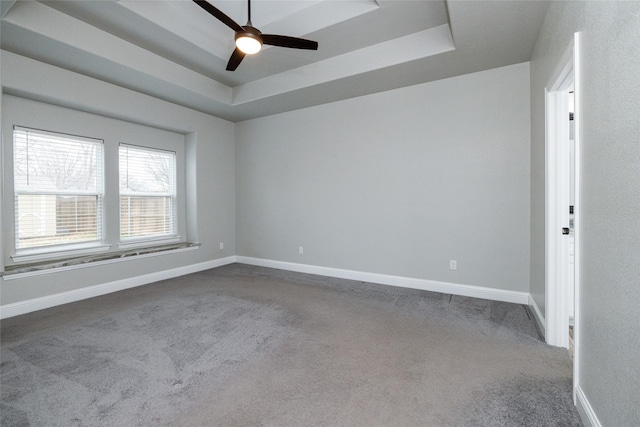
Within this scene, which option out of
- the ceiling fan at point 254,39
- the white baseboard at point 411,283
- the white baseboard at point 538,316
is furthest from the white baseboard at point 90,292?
the white baseboard at point 538,316

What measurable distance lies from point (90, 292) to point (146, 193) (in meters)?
1.59

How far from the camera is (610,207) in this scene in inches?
51.1

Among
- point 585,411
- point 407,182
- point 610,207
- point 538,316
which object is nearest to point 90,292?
point 407,182

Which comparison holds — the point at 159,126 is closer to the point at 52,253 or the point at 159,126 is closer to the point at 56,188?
the point at 56,188

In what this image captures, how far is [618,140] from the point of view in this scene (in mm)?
1220

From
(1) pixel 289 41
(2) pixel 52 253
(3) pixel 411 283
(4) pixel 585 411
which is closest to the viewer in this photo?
(4) pixel 585 411

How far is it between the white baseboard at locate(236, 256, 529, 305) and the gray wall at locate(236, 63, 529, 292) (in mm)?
79

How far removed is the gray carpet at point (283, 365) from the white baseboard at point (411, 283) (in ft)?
0.66

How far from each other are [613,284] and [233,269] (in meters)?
4.81

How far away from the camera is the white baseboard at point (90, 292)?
309 centimetres

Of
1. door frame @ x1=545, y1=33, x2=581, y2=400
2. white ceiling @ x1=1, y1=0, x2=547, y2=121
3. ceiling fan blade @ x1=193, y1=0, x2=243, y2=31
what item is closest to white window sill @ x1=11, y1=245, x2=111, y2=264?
white ceiling @ x1=1, y1=0, x2=547, y2=121

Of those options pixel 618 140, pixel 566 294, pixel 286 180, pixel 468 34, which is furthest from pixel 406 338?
pixel 286 180

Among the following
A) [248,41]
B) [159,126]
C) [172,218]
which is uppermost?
[248,41]

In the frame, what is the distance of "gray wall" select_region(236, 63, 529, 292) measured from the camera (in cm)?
335
